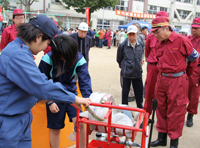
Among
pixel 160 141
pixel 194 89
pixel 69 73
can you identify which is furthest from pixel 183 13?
pixel 69 73

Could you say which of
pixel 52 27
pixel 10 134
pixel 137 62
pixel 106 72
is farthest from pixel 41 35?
pixel 106 72

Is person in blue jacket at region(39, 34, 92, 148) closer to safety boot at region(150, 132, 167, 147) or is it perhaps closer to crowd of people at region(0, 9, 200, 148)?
crowd of people at region(0, 9, 200, 148)

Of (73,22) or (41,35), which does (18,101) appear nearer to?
(41,35)

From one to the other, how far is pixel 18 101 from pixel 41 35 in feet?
1.93

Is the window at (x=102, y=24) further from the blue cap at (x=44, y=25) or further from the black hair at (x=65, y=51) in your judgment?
the blue cap at (x=44, y=25)

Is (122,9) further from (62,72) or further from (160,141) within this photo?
(62,72)

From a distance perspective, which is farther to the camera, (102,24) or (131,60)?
(102,24)

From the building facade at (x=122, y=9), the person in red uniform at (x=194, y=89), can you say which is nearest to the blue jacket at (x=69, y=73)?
the person in red uniform at (x=194, y=89)

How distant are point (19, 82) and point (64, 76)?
1.02 meters

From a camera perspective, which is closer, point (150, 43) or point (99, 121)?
point (99, 121)

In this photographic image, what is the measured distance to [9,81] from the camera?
5.37ft

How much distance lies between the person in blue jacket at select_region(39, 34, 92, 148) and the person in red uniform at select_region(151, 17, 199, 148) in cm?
139

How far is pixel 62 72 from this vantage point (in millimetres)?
2527

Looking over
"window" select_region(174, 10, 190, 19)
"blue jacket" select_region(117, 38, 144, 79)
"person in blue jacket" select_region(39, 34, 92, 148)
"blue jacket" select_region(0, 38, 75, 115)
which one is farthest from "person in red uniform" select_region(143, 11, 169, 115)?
"window" select_region(174, 10, 190, 19)
